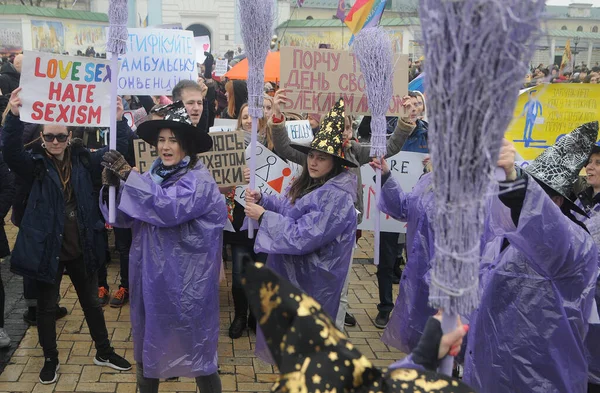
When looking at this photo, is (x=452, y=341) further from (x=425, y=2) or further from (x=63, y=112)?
(x=63, y=112)

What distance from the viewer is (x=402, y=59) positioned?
4844 millimetres

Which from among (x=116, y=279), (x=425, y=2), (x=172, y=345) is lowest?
(x=116, y=279)

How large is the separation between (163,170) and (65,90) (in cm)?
95

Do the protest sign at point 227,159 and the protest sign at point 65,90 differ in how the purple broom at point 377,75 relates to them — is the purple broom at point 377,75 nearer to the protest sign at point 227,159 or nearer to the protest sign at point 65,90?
the protest sign at point 227,159

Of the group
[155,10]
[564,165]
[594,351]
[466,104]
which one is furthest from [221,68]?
[155,10]

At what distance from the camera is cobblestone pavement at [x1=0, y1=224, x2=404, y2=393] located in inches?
163

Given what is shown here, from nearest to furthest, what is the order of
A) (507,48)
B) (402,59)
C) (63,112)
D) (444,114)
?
(507,48) < (444,114) < (63,112) < (402,59)

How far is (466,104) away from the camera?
1521 millimetres

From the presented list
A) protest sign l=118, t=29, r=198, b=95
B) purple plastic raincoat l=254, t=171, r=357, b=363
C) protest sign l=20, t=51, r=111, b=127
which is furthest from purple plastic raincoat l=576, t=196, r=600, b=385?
protest sign l=118, t=29, r=198, b=95

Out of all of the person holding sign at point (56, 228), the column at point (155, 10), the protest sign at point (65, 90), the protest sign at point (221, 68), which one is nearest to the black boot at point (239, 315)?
the person holding sign at point (56, 228)

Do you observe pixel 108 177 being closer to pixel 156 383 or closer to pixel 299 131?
pixel 156 383

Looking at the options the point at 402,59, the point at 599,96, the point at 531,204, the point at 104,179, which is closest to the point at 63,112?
the point at 104,179

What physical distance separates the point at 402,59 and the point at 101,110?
2427 mm

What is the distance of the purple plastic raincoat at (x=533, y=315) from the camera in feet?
8.09
